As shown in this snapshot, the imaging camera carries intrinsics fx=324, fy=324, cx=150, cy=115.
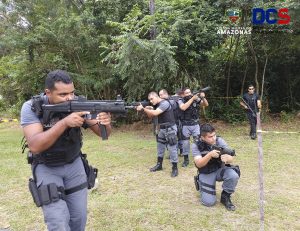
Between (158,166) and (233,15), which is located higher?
(233,15)

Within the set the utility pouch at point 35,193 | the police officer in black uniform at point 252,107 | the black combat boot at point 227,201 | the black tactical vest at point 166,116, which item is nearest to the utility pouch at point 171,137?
the black tactical vest at point 166,116

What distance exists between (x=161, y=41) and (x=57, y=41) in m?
3.98

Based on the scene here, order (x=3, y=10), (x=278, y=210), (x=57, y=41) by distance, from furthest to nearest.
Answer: (x=3, y=10) < (x=57, y=41) < (x=278, y=210)

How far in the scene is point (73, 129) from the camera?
9.05 ft

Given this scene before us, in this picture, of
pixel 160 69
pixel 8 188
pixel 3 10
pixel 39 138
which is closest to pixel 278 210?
pixel 39 138

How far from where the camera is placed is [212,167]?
473 centimetres

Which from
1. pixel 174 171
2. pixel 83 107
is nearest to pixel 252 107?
pixel 174 171

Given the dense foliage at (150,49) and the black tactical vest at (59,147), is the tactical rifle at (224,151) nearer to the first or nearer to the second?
the black tactical vest at (59,147)

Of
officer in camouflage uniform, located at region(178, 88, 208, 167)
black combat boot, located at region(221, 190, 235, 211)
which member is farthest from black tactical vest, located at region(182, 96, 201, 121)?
black combat boot, located at region(221, 190, 235, 211)

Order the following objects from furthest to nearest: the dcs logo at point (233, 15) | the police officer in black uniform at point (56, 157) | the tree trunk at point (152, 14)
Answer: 1. the dcs logo at point (233, 15)
2. the tree trunk at point (152, 14)
3. the police officer in black uniform at point (56, 157)

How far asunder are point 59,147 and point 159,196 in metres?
2.79

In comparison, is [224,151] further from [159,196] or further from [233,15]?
[233,15]

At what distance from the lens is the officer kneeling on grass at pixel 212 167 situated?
443 cm

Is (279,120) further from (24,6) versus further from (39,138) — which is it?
(39,138)
